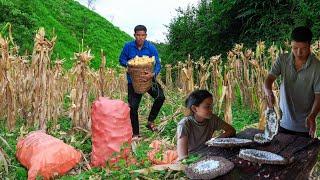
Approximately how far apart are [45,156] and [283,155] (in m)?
3.26

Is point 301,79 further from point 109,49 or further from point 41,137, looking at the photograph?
point 109,49

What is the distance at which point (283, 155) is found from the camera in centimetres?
295

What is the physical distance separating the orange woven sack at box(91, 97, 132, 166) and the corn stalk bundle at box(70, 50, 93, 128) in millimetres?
1257

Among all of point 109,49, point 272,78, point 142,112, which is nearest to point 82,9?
point 109,49

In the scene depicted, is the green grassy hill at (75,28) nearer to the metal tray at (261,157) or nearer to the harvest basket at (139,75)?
the harvest basket at (139,75)

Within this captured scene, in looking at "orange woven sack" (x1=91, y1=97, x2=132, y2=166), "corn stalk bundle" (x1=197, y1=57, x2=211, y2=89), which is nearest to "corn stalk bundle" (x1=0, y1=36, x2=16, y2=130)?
"orange woven sack" (x1=91, y1=97, x2=132, y2=166)

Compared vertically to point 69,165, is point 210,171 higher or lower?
higher

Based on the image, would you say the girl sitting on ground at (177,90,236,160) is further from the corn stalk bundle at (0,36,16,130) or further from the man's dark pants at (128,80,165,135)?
the corn stalk bundle at (0,36,16,130)

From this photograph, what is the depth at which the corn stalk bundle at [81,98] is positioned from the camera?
7.17 meters

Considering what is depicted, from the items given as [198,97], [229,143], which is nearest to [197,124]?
[198,97]

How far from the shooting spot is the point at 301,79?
4086mm

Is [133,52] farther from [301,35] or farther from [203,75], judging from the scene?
[301,35]

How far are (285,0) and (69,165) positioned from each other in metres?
8.31

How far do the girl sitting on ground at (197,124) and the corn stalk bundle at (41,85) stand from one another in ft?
12.3
